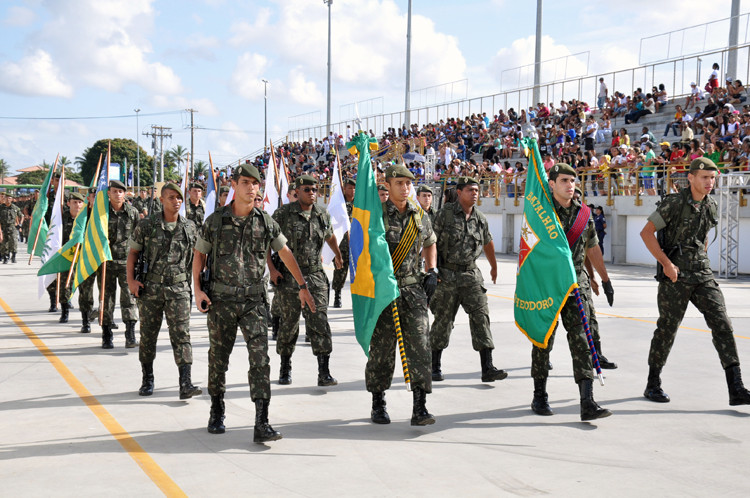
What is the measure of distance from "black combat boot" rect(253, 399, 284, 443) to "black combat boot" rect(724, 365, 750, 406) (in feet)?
12.3

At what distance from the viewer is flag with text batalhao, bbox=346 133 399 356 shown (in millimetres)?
6066

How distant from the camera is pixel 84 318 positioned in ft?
35.6

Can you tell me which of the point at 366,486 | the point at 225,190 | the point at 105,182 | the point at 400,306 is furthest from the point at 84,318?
the point at 366,486

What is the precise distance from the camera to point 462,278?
25.5 ft

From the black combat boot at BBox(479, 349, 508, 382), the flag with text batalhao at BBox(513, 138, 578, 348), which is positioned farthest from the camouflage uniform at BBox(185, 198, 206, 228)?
the flag with text batalhao at BBox(513, 138, 578, 348)

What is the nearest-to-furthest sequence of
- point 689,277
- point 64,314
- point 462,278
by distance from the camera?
1. point 689,277
2. point 462,278
3. point 64,314

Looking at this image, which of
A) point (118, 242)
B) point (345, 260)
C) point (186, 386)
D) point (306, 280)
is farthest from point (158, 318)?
point (345, 260)

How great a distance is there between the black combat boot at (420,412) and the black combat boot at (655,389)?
7.00 feet

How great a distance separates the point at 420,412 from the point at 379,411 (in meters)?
0.34

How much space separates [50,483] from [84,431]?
1.18 metres

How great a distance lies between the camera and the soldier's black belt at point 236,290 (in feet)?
19.0

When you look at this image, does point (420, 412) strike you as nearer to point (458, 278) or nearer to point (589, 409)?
point (589, 409)

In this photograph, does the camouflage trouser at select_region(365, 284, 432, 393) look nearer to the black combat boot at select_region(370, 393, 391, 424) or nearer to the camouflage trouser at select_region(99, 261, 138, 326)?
the black combat boot at select_region(370, 393, 391, 424)

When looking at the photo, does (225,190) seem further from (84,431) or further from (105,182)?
(84,431)
